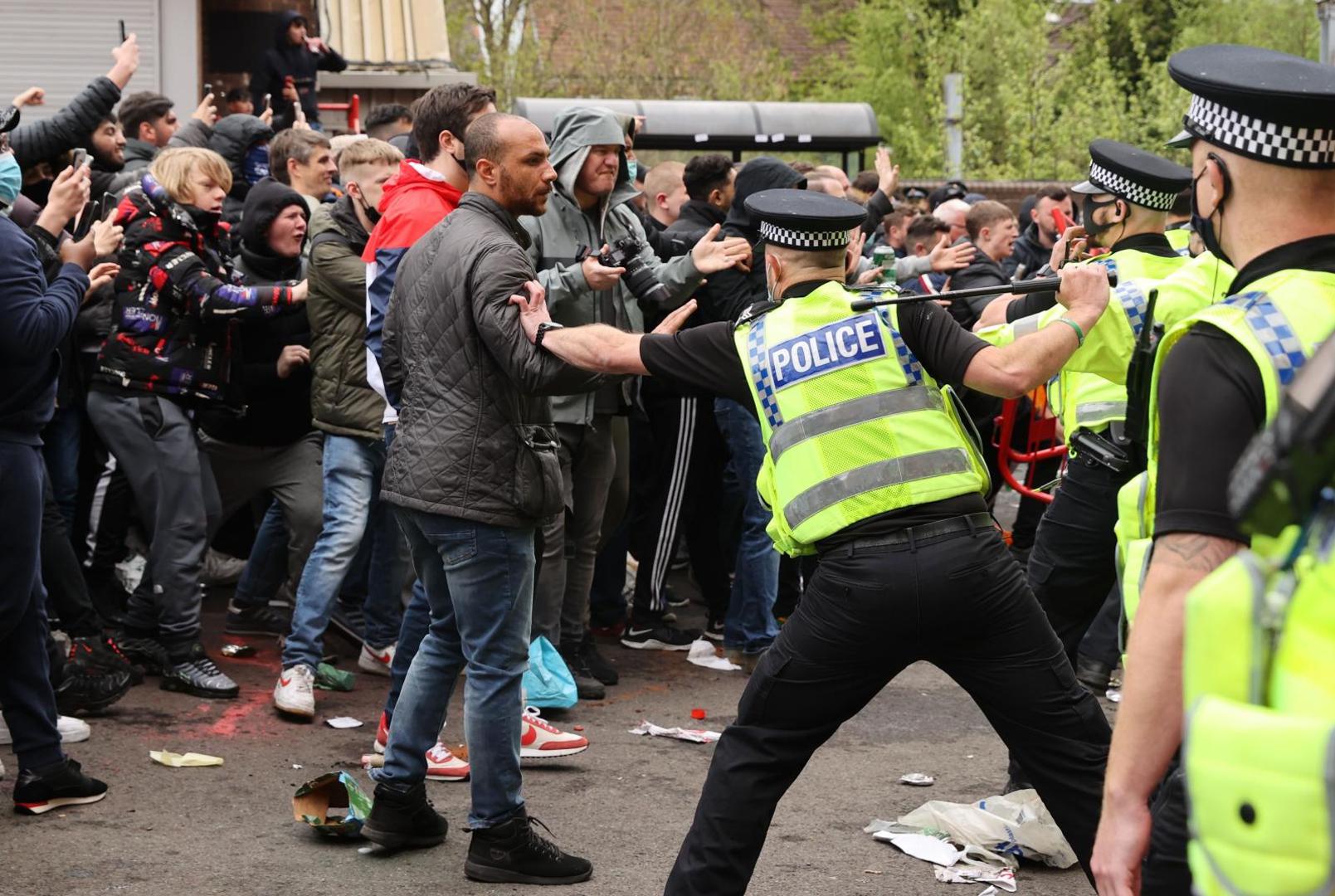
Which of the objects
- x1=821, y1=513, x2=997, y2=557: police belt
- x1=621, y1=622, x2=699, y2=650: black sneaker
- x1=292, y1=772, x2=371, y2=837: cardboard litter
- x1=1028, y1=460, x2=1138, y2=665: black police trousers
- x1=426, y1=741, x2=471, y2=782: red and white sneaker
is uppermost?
x1=821, y1=513, x2=997, y2=557: police belt

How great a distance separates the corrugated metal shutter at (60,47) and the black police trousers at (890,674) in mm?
9941

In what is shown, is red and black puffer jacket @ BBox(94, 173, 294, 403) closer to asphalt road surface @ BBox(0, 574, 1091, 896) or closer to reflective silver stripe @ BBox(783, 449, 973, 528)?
asphalt road surface @ BBox(0, 574, 1091, 896)

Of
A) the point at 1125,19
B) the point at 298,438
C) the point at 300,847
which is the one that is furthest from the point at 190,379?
the point at 1125,19

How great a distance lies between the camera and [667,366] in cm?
407

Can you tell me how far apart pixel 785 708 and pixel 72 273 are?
2.79m

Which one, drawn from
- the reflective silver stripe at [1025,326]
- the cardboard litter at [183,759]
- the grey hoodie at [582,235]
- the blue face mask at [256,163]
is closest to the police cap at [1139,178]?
the reflective silver stripe at [1025,326]

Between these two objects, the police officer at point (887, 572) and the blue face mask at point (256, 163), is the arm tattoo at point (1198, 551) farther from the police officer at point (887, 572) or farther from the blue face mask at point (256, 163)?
the blue face mask at point (256, 163)

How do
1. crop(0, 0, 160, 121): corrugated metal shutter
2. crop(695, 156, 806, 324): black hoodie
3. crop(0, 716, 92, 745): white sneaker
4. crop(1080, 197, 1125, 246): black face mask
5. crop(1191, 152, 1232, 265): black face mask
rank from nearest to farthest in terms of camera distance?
1. crop(1191, 152, 1232, 265): black face mask
2. crop(1080, 197, 1125, 246): black face mask
3. crop(0, 716, 92, 745): white sneaker
4. crop(695, 156, 806, 324): black hoodie
5. crop(0, 0, 160, 121): corrugated metal shutter

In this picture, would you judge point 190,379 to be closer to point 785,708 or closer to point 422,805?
point 422,805

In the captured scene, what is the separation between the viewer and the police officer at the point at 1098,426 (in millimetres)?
5242

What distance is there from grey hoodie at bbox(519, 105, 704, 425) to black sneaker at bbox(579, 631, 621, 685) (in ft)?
3.68

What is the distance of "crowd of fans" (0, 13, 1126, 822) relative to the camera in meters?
6.04

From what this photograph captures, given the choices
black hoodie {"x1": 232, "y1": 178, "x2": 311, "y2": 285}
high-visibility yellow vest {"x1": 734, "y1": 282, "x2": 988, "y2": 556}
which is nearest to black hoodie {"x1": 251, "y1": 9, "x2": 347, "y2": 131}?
black hoodie {"x1": 232, "y1": 178, "x2": 311, "y2": 285}

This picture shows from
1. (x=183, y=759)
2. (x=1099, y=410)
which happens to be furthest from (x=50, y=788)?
(x=1099, y=410)
